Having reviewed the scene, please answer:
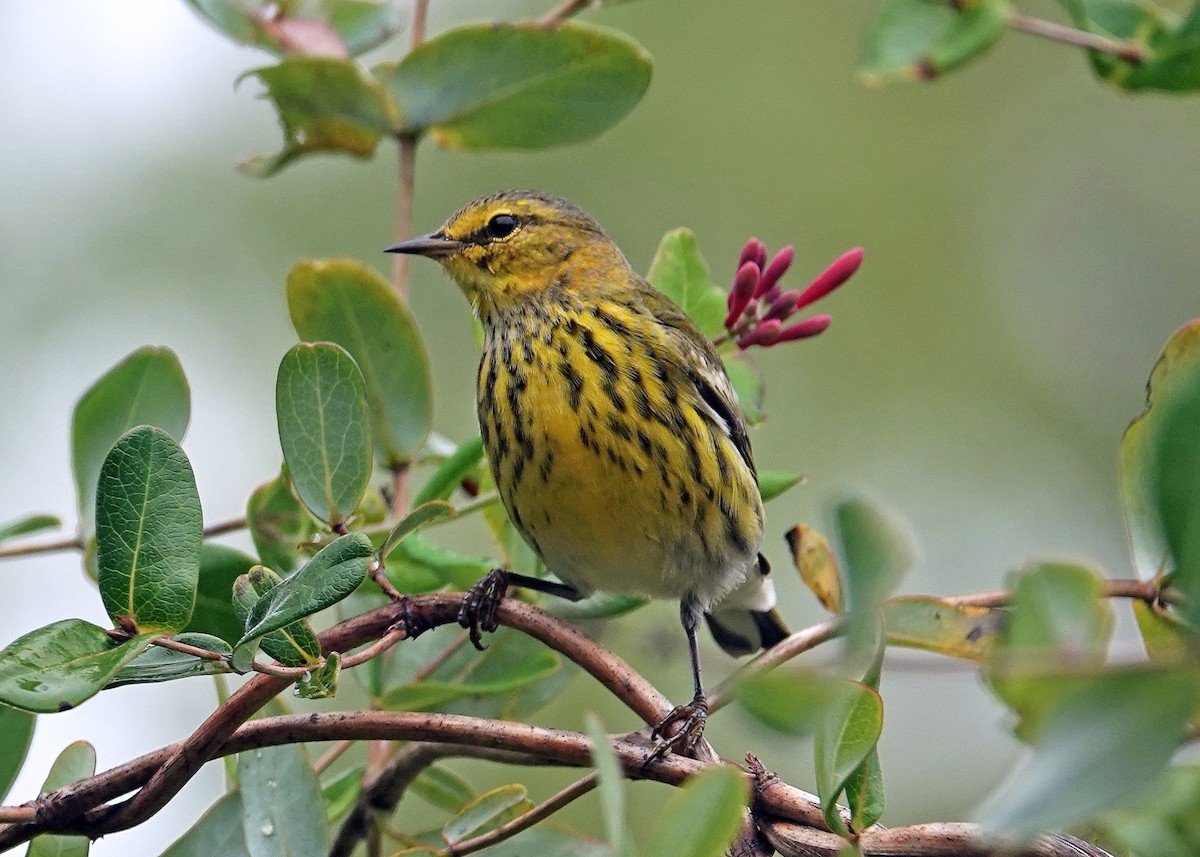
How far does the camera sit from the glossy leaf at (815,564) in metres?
2.39

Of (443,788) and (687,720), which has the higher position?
(687,720)

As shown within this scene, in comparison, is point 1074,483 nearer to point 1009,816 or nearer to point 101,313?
point 101,313

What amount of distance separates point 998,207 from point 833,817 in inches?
384

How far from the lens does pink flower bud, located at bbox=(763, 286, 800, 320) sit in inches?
98.4

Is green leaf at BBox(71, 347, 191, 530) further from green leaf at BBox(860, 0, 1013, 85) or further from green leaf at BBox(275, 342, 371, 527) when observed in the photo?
green leaf at BBox(860, 0, 1013, 85)

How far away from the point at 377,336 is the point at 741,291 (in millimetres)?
680

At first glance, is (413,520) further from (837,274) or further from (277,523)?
(837,274)

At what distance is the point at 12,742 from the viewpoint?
1.95 metres

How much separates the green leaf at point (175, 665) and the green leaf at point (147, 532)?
0.03 m

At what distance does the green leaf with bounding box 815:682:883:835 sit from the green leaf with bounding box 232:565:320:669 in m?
0.59

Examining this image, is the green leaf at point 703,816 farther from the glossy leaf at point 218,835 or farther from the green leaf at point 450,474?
the green leaf at point 450,474

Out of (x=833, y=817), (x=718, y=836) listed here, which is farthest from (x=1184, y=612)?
(x=833, y=817)

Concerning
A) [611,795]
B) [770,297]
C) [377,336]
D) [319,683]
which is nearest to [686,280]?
[770,297]

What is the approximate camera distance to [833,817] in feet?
4.56
